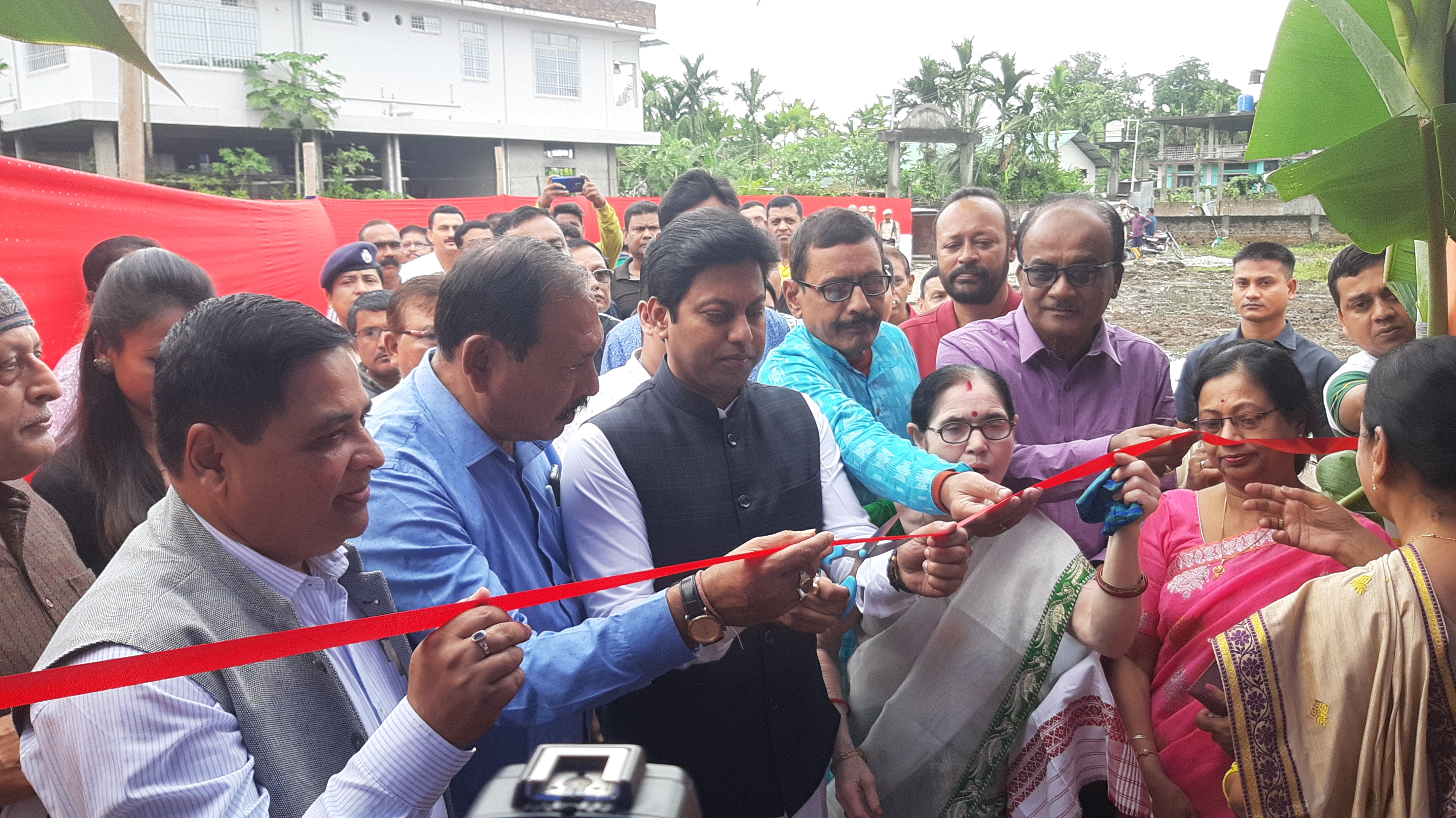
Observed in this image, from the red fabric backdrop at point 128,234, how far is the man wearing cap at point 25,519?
1.21 m

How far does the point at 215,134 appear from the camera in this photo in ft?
68.4

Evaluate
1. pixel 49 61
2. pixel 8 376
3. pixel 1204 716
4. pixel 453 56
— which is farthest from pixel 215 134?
pixel 1204 716

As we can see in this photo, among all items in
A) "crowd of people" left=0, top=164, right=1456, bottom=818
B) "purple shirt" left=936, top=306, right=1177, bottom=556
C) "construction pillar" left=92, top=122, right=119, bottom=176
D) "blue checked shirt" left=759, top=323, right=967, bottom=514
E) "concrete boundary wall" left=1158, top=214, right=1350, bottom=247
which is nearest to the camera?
"crowd of people" left=0, top=164, right=1456, bottom=818

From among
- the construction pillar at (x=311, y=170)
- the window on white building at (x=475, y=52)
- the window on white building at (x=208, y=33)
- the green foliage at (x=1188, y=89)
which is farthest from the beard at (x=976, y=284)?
the green foliage at (x=1188, y=89)

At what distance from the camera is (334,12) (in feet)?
70.7

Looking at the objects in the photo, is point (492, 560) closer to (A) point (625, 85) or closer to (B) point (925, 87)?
(A) point (625, 85)

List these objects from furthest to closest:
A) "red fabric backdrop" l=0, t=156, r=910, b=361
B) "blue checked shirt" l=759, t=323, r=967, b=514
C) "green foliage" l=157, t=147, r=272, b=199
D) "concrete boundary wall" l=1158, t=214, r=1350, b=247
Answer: "concrete boundary wall" l=1158, t=214, r=1350, b=247 → "green foliage" l=157, t=147, r=272, b=199 → "red fabric backdrop" l=0, t=156, r=910, b=361 → "blue checked shirt" l=759, t=323, r=967, b=514

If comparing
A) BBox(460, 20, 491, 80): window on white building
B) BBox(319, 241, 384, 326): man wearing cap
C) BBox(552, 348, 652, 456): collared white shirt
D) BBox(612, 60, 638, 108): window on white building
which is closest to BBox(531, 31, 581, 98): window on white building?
BBox(460, 20, 491, 80): window on white building

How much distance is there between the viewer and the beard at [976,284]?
4113 mm

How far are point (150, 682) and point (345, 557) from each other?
0.49 metres

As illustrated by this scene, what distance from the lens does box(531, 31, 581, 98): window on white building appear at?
25.5 metres

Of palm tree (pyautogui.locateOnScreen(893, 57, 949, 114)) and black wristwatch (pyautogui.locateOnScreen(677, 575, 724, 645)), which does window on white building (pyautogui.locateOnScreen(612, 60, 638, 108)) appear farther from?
black wristwatch (pyautogui.locateOnScreen(677, 575, 724, 645))

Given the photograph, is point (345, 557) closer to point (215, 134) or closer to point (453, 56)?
point (215, 134)

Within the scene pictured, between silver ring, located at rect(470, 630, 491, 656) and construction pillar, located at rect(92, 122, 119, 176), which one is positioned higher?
construction pillar, located at rect(92, 122, 119, 176)
